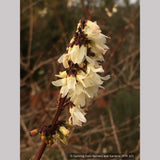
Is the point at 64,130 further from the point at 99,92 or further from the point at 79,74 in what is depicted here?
the point at 99,92

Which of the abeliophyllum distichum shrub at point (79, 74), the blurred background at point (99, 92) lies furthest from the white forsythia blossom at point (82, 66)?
the blurred background at point (99, 92)

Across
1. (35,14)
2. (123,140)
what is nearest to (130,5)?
(35,14)

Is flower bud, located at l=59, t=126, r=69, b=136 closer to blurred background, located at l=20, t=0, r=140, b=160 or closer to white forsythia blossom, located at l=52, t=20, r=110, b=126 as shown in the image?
white forsythia blossom, located at l=52, t=20, r=110, b=126

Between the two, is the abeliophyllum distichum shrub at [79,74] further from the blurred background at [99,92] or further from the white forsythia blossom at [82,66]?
the blurred background at [99,92]

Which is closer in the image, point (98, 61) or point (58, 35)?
point (98, 61)

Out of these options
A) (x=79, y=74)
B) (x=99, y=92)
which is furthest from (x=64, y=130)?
(x=99, y=92)

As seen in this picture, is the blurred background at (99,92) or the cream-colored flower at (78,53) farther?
the blurred background at (99,92)

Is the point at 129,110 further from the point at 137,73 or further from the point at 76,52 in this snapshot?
the point at 76,52

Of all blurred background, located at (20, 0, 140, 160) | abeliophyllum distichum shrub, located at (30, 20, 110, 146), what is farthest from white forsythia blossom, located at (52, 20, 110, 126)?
blurred background, located at (20, 0, 140, 160)
